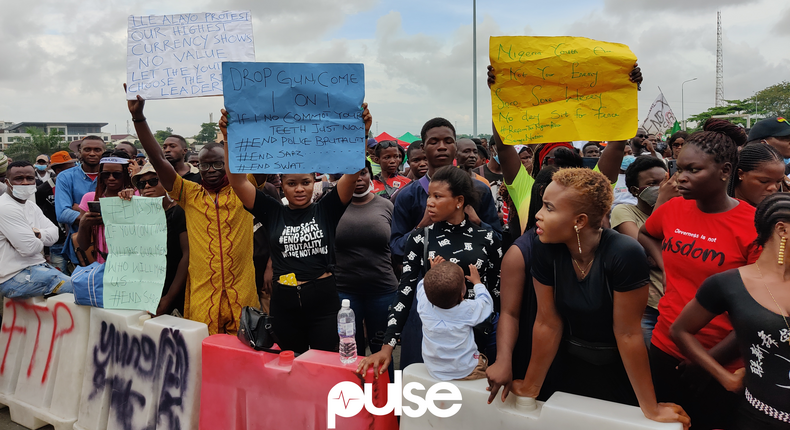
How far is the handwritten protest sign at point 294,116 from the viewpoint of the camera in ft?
10.6

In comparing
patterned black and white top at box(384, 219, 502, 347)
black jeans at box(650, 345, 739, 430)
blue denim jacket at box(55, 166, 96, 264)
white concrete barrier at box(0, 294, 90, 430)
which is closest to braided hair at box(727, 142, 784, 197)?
black jeans at box(650, 345, 739, 430)

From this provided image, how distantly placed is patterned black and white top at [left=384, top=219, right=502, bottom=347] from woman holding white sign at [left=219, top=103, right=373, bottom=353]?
714 mm

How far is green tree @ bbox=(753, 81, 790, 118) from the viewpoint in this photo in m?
57.5

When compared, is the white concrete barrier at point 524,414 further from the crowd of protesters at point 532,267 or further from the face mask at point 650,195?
the face mask at point 650,195

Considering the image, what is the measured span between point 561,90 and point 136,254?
341 cm

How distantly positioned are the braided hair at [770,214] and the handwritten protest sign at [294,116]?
2.16m

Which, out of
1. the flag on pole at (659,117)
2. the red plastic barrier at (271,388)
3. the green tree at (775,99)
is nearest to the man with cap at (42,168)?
the red plastic barrier at (271,388)

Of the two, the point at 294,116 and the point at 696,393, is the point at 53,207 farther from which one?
the point at 696,393

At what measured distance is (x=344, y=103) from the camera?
3264 mm

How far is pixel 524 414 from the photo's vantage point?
2363 mm

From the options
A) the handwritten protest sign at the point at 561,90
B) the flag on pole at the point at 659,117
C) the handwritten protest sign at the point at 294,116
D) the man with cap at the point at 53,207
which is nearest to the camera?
the handwritten protest sign at the point at 561,90

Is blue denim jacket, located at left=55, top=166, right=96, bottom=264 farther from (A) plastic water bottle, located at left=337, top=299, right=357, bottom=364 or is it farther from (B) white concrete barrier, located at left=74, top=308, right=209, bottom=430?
(A) plastic water bottle, located at left=337, top=299, right=357, bottom=364

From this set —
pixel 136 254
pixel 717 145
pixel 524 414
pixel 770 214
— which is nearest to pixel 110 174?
pixel 136 254

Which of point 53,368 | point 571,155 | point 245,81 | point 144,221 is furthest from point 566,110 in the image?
point 53,368
